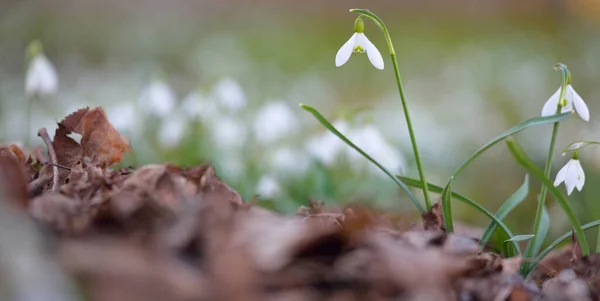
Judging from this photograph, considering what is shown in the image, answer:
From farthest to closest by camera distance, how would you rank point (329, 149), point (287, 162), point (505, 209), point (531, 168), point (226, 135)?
point (226, 135)
point (287, 162)
point (329, 149)
point (505, 209)
point (531, 168)

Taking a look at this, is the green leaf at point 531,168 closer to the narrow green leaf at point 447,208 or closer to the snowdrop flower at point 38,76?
the narrow green leaf at point 447,208

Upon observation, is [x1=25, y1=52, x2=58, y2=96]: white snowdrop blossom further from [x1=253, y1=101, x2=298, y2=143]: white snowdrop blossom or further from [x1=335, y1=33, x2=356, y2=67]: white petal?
[x1=335, y1=33, x2=356, y2=67]: white petal

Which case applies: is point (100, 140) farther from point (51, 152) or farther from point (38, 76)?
point (38, 76)

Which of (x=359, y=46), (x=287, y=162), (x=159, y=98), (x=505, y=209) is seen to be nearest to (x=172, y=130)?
(x=159, y=98)

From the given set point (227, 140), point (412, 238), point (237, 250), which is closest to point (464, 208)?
point (227, 140)

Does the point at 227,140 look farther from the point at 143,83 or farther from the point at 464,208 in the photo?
the point at 143,83

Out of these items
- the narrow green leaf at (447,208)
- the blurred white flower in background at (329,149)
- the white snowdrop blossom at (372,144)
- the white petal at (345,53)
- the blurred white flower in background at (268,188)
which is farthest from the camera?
the blurred white flower in background at (329,149)

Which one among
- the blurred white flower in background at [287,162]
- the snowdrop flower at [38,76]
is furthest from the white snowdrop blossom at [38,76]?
the blurred white flower in background at [287,162]
